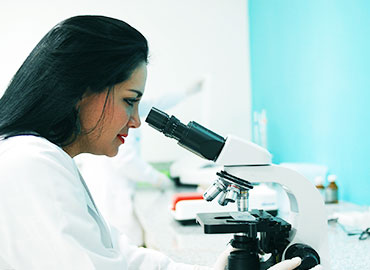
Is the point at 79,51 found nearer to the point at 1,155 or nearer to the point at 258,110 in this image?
the point at 1,155

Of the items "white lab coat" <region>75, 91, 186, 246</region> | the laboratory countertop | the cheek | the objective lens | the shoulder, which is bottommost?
"white lab coat" <region>75, 91, 186, 246</region>

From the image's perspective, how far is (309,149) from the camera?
230 cm

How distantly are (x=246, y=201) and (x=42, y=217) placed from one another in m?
0.42

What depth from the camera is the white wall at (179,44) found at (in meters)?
3.18

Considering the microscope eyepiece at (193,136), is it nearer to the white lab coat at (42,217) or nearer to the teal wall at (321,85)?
the white lab coat at (42,217)

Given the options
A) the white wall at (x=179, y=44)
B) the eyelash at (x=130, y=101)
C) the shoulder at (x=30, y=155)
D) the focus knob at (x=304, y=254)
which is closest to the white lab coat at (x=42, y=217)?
the shoulder at (x=30, y=155)

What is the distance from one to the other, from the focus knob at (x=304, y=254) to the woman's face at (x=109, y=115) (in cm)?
45

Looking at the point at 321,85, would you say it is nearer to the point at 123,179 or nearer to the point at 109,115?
the point at 123,179

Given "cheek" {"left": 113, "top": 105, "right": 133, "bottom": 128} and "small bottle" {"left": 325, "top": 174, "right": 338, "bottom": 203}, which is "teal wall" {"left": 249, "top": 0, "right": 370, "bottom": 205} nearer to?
"small bottle" {"left": 325, "top": 174, "right": 338, "bottom": 203}

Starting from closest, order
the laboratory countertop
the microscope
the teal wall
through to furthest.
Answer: the microscope < the laboratory countertop < the teal wall

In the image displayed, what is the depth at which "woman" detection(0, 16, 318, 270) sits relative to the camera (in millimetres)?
662

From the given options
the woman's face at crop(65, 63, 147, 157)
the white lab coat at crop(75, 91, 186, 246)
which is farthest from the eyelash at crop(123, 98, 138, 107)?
the white lab coat at crop(75, 91, 186, 246)

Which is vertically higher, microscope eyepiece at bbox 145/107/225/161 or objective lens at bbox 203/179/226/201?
microscope eyepiece at bbox 145/107/225/161

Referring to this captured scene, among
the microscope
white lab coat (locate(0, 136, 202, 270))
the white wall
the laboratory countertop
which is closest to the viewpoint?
white lab coat (locate(0, 136, 202, 270))
